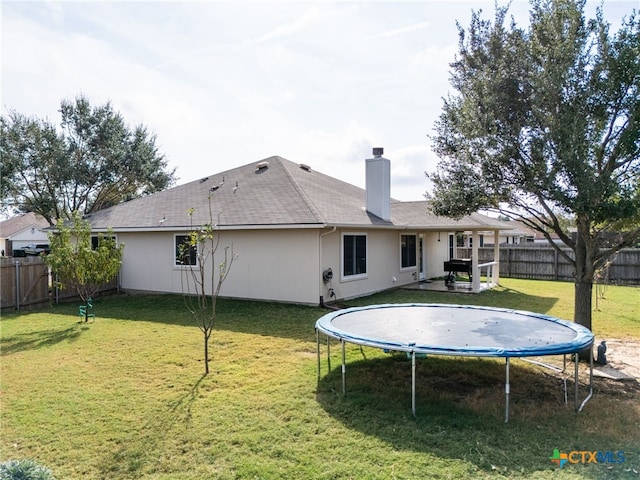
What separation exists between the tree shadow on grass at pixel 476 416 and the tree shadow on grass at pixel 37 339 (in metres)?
5.59

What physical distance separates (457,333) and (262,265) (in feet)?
23.5

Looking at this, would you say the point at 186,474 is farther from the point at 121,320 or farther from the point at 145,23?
the point at 145,23

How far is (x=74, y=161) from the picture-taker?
22844 mm

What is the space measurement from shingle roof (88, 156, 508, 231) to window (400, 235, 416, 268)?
81 cm

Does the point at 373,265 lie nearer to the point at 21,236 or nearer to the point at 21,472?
the point at 21,472

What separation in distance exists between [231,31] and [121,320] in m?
7.03

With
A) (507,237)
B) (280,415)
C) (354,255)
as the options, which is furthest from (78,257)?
(507,237)

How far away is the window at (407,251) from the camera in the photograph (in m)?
15.3

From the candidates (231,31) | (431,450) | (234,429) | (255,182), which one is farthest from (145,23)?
(431,450)

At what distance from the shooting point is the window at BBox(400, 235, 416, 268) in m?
15.3

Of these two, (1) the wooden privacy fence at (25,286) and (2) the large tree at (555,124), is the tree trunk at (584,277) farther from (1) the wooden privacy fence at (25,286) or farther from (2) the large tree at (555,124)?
(1) the wooden privacy fence at (25,286)

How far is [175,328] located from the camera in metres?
8.80
